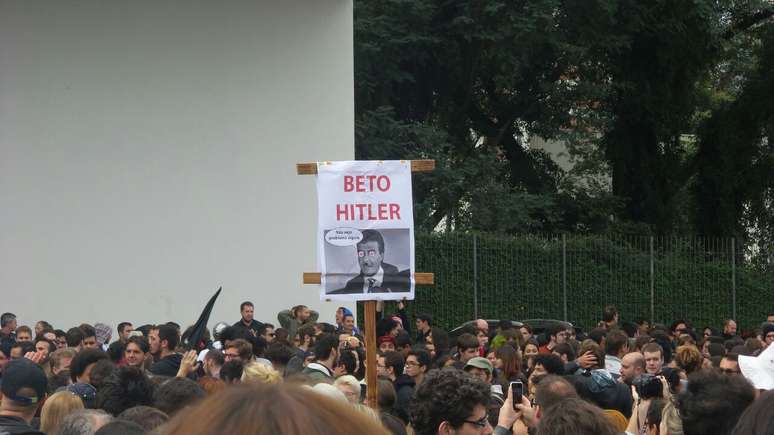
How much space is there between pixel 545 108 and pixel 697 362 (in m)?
20.4

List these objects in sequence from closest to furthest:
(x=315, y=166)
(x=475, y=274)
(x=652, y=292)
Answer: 1. (x=315, y=166)
2. (x=475, y=274)
3. (x=652, y=292)

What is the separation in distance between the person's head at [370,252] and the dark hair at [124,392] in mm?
2608

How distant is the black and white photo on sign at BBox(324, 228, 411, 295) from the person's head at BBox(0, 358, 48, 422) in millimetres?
3243

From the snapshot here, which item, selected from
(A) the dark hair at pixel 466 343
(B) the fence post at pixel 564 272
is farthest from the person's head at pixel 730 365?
(B) the fence post at pixel 564 272

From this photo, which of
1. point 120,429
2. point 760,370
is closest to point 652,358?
point 760,370

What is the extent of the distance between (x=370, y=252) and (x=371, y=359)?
113cm

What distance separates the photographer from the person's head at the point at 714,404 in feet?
16.1

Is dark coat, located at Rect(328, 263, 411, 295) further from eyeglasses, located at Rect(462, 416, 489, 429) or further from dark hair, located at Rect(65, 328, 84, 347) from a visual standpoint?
dark hair, located at Rect(65, 328, 84, 347)

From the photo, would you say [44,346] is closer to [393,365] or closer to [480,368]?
[393,365]

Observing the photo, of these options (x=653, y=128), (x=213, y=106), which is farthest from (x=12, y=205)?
(x=653, y=128)

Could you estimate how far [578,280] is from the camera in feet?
81.8

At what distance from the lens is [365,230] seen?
9.16 m

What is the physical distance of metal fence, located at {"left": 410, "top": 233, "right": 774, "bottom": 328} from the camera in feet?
78.3

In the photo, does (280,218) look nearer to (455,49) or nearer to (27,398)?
(455,49)
